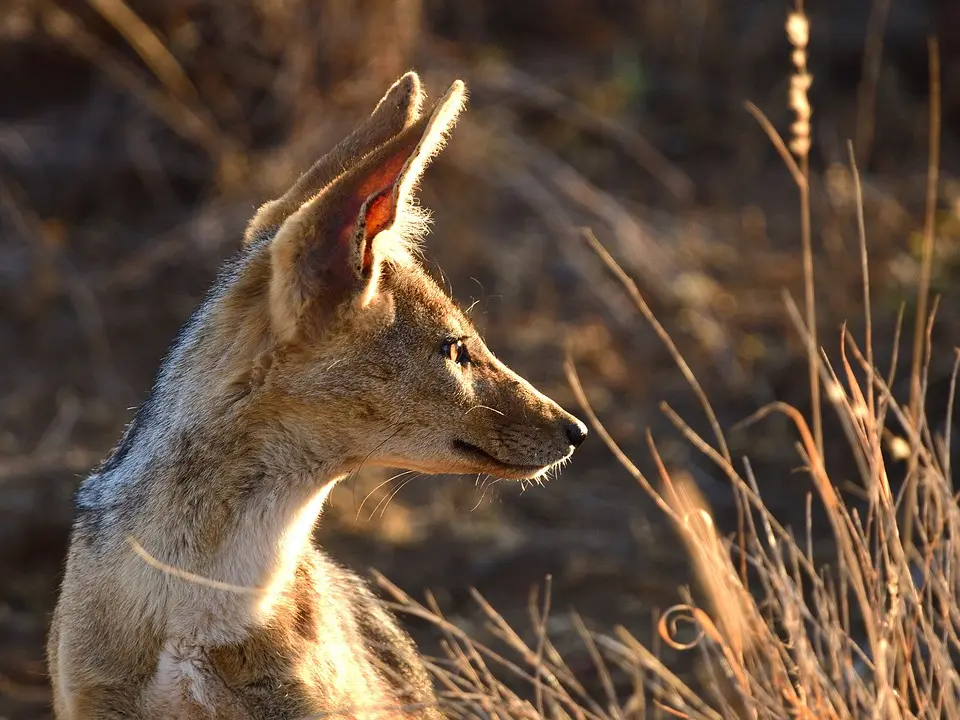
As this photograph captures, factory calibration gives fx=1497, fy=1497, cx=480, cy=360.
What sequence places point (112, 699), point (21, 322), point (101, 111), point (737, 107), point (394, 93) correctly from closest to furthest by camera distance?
point (112, 699) < point (394, 93) < point (21, 322) < point (101, 111) < point (737, 107)

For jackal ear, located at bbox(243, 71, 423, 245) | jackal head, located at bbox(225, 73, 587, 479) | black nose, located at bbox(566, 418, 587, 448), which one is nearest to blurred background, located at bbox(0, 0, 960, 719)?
black nose, located at bbox(566, 418, 587, 448)

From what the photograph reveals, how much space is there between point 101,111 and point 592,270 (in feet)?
10.6

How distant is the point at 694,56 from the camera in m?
11.6

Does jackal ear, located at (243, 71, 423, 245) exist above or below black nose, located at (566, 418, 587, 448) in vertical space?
above

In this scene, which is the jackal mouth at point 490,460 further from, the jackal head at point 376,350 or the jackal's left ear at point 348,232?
the jackal's left ear at point 348,232

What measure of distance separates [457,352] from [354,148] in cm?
61

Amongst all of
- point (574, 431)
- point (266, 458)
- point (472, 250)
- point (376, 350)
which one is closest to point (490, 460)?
point (574, 431)

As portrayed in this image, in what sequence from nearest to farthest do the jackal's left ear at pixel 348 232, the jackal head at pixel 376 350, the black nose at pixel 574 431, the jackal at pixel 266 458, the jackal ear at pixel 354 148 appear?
1. the jackal's left ear at pixel 348 232
2. the jackal head at pixel 376 350
3. the jackal at pixel 266 458
4. the jackal ear at pixel 354 148
5. the black nose at pixel 574 431

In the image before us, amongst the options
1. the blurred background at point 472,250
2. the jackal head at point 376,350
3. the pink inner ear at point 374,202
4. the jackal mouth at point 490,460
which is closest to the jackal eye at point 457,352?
the jackal head at point 376,350

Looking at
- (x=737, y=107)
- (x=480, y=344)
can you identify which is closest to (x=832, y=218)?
(x=737, y=107)

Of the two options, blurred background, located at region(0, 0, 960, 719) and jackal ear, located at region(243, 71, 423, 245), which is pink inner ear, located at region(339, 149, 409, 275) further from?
blurred background, located at region(0, 0, 960, 719)

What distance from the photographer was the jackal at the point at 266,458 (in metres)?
3.59

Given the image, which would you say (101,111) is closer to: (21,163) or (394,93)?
(21,163)

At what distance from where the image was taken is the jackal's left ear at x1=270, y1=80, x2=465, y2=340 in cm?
326
